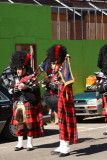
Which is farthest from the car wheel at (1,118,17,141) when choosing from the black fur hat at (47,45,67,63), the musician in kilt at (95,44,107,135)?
the black fur hat at (47,45,67,63)

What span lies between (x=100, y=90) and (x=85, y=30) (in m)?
16.2

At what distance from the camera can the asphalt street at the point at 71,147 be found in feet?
34.0

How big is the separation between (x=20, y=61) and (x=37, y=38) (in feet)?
42.3

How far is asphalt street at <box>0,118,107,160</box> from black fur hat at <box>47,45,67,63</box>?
1745 millimetres

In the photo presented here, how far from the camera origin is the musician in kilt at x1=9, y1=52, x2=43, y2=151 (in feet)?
35.9

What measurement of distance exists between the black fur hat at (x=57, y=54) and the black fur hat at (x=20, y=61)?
0.54 metres

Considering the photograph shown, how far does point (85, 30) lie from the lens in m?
28.0

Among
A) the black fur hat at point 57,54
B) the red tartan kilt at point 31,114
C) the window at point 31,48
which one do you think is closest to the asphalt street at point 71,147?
the red tartan kilt at point 31,114

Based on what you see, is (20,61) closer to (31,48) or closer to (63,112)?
(63,112)

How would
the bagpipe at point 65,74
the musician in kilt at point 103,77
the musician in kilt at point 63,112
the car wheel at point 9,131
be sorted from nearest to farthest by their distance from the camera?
the bagpipe at point 65,74 → the musician in kilt at point 63,112 → the musician in kilt at point 103,77 → the car wheel at point 9,131

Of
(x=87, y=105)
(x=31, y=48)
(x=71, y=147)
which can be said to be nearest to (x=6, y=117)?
(x=71, y=147)

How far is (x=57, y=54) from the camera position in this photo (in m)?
10.7

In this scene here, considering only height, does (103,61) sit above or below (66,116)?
above

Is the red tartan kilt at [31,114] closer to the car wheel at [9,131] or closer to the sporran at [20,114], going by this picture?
the sporran at [20,114]
